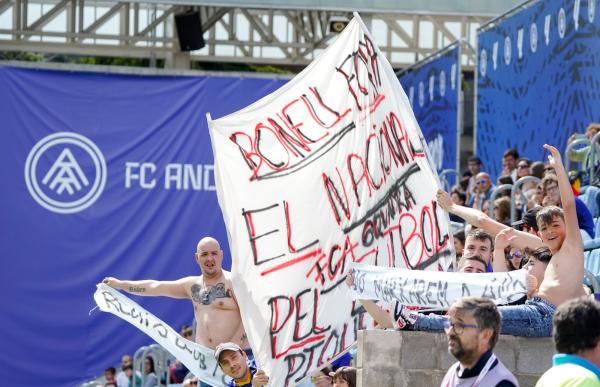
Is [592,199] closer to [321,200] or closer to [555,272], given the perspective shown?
[321,200]

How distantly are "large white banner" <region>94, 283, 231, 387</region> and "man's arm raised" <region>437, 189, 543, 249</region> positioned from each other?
1.90 m

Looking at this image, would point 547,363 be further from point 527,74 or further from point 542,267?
point 527,74

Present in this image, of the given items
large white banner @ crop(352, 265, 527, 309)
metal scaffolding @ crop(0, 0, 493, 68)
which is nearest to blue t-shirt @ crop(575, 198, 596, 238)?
large white banner @ crop(352, 265, 527, 309)

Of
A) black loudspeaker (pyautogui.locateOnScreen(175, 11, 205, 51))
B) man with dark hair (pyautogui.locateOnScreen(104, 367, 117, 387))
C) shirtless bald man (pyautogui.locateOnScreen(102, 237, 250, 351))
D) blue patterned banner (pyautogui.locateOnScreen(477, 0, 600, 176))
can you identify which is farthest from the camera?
black loudspeaker (pyautogui.locateOnScreen(175, 11, 205, 51))

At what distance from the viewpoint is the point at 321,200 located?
8.58 meters

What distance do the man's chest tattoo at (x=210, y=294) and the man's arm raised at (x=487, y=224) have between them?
2376 mm

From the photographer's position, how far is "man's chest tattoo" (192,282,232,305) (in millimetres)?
10109

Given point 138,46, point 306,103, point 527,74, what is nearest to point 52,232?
point 138,46

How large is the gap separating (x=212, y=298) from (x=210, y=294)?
1.8 inches

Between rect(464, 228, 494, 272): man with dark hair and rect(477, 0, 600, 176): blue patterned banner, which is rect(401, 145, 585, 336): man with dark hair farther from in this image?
rect(477, 0, 600, 176): blue patterned banner

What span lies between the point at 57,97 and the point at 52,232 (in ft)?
6.05

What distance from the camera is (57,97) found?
18391 mm

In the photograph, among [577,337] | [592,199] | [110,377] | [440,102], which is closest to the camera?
[577,337]

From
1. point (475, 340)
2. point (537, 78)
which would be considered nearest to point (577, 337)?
point (475, 340)
